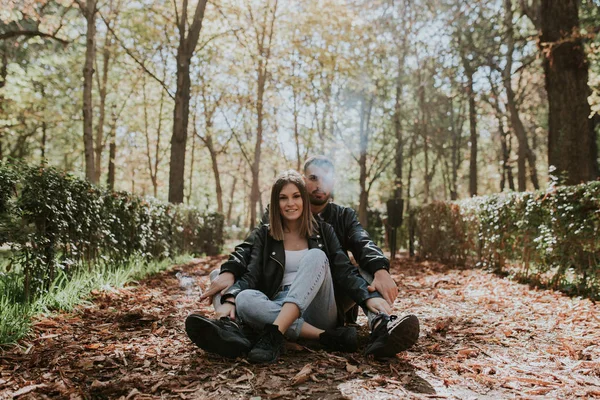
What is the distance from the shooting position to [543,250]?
668cm

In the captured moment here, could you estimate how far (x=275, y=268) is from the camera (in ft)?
12.2

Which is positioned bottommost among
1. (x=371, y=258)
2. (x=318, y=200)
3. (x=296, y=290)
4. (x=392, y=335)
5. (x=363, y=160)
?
(x=392, y=335)

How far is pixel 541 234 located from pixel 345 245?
161 inches

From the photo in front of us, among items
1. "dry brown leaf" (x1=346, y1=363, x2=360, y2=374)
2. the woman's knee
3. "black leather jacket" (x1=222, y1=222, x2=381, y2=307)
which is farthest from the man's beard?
"dry brown leaf" (x1=346, y1=363, x2=360, y2=374)

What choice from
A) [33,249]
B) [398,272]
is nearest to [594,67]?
[398,272]

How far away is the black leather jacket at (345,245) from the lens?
366 cm

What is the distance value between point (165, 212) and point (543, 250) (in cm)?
717

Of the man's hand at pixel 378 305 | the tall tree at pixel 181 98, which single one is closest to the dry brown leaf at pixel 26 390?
the man's hand at pixel 378 305

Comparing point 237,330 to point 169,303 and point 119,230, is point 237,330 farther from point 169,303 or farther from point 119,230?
point 119,230

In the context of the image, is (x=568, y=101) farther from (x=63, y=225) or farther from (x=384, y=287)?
(x=63, y=225)

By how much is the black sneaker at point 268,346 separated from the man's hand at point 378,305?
2.32ft

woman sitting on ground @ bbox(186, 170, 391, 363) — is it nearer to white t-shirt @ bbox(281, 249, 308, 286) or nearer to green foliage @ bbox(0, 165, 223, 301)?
white t-shirt @ bbox(281, 249, 308, 286)

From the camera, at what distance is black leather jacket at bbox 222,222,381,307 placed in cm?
360

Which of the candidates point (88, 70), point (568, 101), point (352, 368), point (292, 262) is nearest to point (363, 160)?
point (568, 101)
